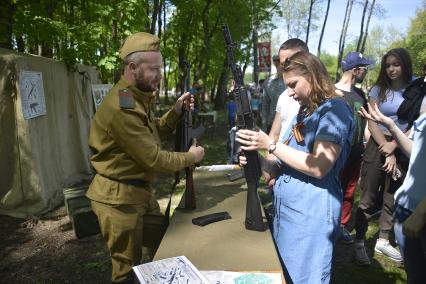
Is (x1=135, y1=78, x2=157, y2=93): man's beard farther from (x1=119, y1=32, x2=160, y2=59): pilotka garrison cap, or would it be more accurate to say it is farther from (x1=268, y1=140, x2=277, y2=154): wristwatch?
(x1=268, y1=140, x2=277, y2=154): wristwatch

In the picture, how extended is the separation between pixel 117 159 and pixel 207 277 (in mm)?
1045

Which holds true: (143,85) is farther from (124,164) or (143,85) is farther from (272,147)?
(272,147)

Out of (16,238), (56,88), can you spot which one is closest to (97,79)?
(56,88)

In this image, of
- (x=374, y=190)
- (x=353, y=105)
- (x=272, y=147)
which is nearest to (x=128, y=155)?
(x=272, y=147)

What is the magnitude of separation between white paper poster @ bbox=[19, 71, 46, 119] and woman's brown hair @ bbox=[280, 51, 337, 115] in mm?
4516

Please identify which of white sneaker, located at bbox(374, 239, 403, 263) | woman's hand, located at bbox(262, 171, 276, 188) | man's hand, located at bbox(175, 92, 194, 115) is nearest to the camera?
woman's hand, located at bbox(262, 171, 276, 188)

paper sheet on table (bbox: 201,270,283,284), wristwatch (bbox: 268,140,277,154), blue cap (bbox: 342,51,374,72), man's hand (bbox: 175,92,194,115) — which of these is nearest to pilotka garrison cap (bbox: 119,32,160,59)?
man's hand (bbox: 175,92,194,115)

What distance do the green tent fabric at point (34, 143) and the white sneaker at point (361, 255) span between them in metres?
→ 4.49

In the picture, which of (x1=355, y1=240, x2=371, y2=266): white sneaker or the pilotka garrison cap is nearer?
the pilotka garrison cap

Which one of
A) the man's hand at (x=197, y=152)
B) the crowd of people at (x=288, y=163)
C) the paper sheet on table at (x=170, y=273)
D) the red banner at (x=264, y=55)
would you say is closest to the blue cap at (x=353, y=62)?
the crowd of people at (x=288, y=163)

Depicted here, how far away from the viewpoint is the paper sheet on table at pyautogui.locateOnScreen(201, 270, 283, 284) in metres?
1.71

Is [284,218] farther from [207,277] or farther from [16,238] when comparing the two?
[16,238]

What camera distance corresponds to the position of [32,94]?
5426mm

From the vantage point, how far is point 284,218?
7.11 feet
